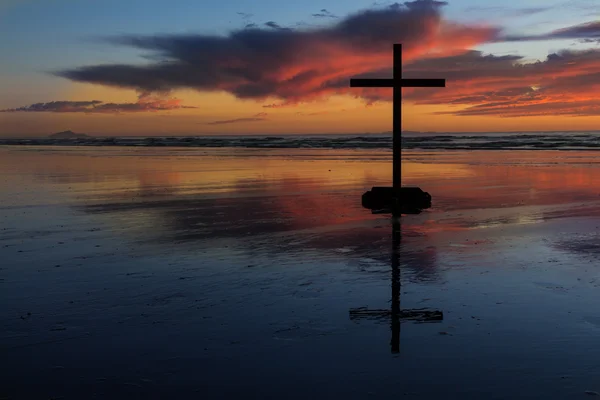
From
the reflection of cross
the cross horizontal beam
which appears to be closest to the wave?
the cross horizontal beam

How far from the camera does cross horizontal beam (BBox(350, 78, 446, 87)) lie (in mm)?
15570

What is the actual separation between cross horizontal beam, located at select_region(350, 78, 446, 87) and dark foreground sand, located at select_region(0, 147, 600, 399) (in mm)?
3435

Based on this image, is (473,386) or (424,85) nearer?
(473,386)

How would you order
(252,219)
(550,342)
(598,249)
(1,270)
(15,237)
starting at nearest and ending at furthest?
(550,342) → (1,270) → (598,249) → (15,237) → (252,219)

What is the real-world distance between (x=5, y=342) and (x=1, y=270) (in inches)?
132

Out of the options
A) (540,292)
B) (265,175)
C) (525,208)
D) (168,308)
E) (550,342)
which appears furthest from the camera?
(265,175)

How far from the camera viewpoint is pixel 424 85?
15922 millimetres

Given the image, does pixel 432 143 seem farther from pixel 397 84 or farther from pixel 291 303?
pixel 291 303

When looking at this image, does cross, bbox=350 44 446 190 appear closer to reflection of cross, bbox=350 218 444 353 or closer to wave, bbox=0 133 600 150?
reflection of cross, bbox=350 218 444 353

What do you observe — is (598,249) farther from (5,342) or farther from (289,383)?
(5,342)

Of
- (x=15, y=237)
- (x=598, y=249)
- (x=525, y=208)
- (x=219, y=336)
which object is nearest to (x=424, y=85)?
(x=525, y=208)

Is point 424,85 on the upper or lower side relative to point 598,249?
upper

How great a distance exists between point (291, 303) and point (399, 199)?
8.99m

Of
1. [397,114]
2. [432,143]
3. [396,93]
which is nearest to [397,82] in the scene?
[396,93]
